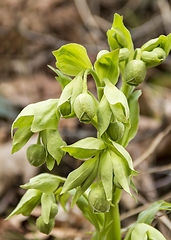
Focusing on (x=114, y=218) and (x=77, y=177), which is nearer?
(x=77, y=177)

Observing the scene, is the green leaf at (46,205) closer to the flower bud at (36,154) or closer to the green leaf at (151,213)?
the flower bud at (36,154)

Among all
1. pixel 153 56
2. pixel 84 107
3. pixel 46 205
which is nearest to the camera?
pixel 84 107

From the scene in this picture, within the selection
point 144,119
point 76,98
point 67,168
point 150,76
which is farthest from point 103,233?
point 150,76

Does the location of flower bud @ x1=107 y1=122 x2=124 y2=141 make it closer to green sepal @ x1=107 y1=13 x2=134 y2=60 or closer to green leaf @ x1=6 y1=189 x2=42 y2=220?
green sepal @ x1=107 y1=13 x2=134 y2=60

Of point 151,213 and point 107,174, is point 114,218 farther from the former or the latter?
point 107,174

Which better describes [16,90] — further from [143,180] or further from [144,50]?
[144,50]

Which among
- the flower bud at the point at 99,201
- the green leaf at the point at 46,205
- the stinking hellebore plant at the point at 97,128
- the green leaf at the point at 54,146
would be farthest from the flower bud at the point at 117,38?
the green leaf at the point at 46,205

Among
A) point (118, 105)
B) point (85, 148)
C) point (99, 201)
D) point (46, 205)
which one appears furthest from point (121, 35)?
point (46, 205)
